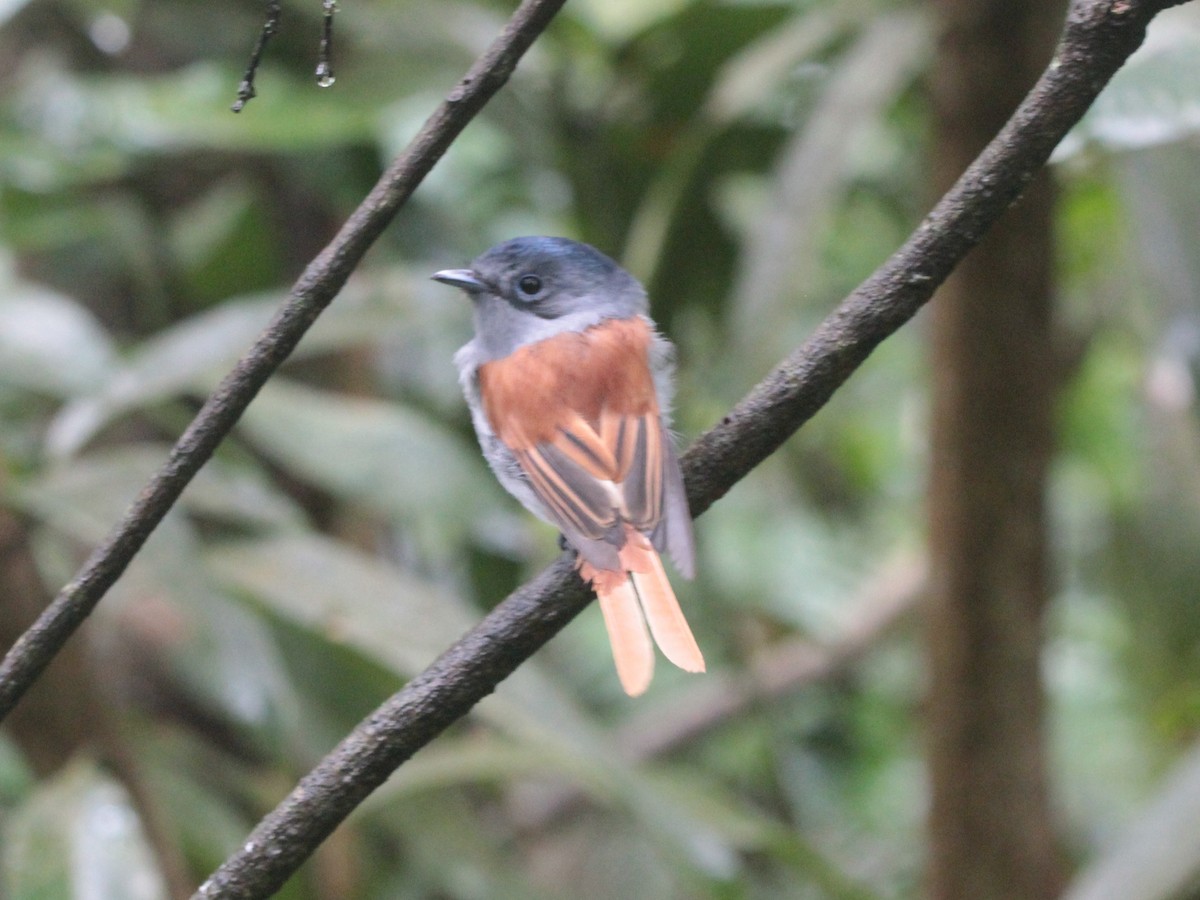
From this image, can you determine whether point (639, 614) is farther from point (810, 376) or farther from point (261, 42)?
point (261, 42)

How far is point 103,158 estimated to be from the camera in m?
2.66

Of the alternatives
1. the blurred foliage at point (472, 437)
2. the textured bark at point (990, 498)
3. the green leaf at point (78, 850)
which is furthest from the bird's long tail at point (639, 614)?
the textured bark at point (990, 498)

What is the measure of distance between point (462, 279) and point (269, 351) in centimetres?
70

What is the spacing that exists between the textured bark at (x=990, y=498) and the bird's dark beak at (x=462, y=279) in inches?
28.2

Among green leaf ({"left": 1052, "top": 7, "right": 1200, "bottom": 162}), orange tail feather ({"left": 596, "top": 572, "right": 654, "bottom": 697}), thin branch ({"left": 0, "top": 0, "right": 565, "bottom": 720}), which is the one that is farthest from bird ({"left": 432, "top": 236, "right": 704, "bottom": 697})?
green leaf ({"left": 1052, "top": 7, "right": 1200, "bottom": 162})

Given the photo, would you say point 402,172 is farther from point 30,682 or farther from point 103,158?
point 103,158

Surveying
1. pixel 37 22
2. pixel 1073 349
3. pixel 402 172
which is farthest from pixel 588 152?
pixel 402 172

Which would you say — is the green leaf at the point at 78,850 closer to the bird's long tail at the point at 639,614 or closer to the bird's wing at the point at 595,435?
the bird's wing at the point at 595,435

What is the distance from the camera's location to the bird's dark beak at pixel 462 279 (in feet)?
4.57

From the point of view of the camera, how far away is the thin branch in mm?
745

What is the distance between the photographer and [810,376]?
808 mm

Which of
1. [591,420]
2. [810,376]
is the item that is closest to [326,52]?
[810,376]

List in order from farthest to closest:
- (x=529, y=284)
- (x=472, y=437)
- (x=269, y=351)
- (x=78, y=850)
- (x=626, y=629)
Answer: (x=472, y=437)
(x=78, y=850)
(x=529, y=284)
(x=626, y=629)
(x=269, y=351)

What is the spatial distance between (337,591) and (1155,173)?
1332mm
